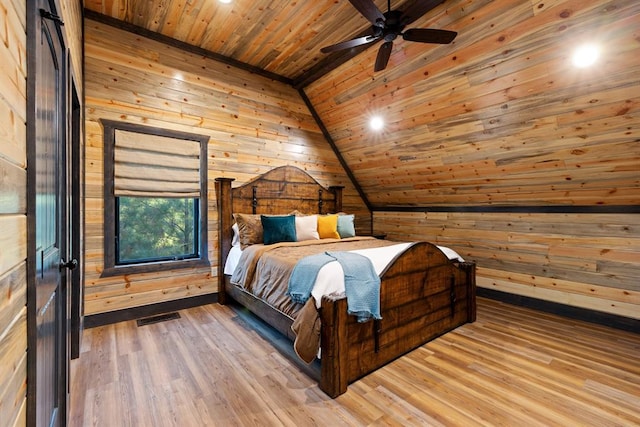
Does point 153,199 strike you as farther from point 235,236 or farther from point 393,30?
point 393,30

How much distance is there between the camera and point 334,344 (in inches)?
79.6

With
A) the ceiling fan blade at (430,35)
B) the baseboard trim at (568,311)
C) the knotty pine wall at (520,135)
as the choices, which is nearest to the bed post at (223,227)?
the knotty pine wall at (520,135)

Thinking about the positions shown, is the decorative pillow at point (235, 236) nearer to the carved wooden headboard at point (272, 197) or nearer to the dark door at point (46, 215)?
the carved wooden headboard at point (272, 197)

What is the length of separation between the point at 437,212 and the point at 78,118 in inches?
173

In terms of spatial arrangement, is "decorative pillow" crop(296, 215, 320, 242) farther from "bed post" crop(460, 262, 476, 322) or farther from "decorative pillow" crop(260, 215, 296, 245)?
"bed post" crop(460, 262, 476, 322)

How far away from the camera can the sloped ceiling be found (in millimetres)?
2410

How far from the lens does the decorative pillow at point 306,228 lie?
3.85 m

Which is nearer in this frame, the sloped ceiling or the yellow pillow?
the sloped ceiling

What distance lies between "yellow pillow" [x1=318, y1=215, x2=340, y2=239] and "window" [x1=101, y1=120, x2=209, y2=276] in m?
1.48

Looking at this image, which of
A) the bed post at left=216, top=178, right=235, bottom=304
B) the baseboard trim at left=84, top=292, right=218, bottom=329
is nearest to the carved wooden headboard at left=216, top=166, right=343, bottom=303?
the bed post at left=216, top=178, right=235, bottom=304

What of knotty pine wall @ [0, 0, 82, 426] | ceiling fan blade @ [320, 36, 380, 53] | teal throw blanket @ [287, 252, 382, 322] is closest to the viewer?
knotty pine wall @ [0, 0, 82, 426]

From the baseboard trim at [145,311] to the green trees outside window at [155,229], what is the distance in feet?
1.69

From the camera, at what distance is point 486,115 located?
3.17m

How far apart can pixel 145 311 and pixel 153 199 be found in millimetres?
1266
